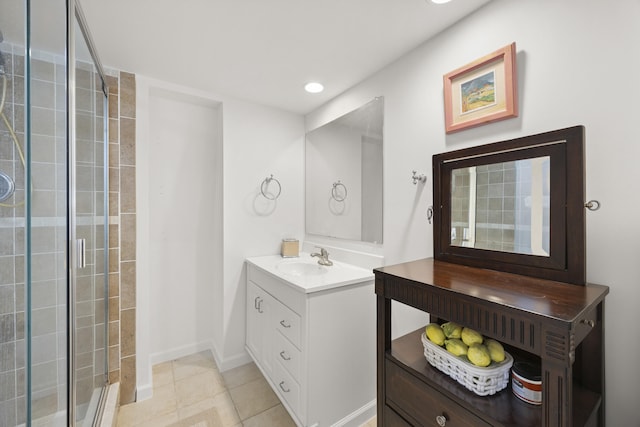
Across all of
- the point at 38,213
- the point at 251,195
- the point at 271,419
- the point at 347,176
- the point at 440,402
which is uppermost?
the point at 347,176

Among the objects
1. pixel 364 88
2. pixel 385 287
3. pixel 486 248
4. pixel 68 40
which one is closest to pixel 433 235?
pixel 486 248

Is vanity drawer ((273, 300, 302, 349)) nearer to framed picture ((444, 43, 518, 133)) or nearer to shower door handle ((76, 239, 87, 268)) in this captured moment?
shower door handle ((76, 239, 87, 268))

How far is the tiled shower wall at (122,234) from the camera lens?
181 cm

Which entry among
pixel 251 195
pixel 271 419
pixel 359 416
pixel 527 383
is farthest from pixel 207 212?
pixel 527 383

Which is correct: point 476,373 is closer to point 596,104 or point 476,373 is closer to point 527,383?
point 527,383

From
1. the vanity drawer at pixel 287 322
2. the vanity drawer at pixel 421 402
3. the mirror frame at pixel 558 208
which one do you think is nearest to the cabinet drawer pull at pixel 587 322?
the mirror frame at pixel 558 208

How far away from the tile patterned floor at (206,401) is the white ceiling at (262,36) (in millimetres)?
2269

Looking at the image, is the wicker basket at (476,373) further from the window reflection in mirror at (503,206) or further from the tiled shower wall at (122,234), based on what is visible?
the tiled shower wall at (122,234)

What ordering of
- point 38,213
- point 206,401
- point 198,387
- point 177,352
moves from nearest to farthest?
point 38,213, point 206,401, point 198,387, point 177,352

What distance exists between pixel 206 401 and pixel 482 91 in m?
A: 2.47

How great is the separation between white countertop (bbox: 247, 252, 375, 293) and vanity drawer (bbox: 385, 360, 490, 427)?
21.8 inches

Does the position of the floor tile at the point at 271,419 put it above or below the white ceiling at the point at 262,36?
below

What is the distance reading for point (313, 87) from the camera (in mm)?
2049

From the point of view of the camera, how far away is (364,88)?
1945mm
